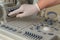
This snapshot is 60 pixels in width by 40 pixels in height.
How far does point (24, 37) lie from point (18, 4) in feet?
1.29

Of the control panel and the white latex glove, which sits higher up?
the white latex glove

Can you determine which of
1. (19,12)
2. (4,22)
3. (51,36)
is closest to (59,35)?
(51,36)

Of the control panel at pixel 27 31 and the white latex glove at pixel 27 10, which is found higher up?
the white latex glove at pixel 27 10

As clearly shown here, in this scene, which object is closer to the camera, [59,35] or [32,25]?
[59,35]

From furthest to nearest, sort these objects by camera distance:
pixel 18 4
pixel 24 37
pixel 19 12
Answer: pixel 18 4
pixel 19 12
pixel 24 37

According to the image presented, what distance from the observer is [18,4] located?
1.13m

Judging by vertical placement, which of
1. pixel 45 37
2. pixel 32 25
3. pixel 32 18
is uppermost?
pixel 32 18

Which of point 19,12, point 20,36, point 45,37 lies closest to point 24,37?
point 20,36

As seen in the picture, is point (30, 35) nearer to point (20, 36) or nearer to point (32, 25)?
point (20, 36)

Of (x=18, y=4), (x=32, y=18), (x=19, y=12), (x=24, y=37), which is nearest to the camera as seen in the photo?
(x=24, y=37)

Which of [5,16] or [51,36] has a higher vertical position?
[5,16]

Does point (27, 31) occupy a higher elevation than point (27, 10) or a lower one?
Answer: lower

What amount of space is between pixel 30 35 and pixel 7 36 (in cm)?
15

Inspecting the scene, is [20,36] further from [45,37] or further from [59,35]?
[59,35]
